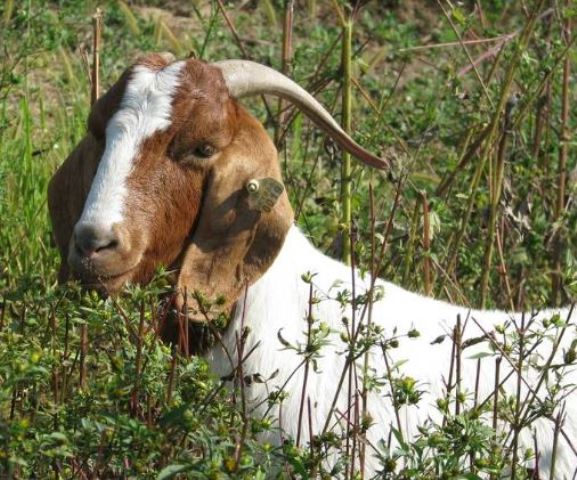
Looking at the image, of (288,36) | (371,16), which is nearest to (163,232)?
(288,36)

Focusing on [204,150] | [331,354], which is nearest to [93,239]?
[204,150]

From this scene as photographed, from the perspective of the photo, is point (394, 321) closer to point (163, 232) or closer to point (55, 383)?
point (163, 232)

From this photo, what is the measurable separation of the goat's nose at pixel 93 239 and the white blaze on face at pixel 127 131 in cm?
2

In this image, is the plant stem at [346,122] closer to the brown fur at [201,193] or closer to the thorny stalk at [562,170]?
the brown fur at [201,193]

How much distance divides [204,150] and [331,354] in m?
0.75

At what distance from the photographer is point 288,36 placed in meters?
5.94

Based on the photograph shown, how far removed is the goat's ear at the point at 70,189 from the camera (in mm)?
4531

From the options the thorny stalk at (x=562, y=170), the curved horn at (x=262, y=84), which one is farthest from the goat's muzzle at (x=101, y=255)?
the thorny stalk at (x=562, y=170)

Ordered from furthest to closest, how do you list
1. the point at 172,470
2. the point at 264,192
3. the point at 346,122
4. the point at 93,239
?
the point at 346,122
the point at 264,192
the point at 93,239
the point at 172,470

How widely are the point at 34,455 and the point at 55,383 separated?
73cm

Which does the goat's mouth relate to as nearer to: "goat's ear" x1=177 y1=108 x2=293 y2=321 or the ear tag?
"goat's ear" x1=177 y1=108 x2=293 y2=321

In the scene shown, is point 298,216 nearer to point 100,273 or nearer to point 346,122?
point 346,122

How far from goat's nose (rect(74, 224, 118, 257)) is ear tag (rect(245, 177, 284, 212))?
0.45 m

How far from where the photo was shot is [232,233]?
443cm
